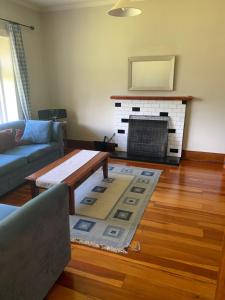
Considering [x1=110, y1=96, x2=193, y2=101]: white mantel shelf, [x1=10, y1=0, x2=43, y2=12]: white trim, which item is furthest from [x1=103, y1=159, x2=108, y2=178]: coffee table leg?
[x1=10, y1=0, x2=43, y2=12]: white trim

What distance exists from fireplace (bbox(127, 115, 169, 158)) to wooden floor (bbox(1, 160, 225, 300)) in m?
1.44

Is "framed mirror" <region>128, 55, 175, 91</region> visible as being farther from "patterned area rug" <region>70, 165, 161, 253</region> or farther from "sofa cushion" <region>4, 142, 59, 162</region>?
"sofa cushion" <region>4, 142, 59, 162</region>

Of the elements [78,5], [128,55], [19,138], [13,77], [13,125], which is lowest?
[19,138]

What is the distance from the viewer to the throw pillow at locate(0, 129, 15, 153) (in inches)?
124

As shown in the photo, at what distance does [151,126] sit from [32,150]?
204 cm

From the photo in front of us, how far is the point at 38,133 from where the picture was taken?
11.5ft

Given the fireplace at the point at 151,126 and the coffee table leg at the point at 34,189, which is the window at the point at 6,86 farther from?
the coffee table leg at the point at 34,189

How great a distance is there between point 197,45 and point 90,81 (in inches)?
76.1

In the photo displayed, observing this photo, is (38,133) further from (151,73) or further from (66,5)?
(66,5)

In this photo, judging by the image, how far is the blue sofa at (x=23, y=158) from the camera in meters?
2.71

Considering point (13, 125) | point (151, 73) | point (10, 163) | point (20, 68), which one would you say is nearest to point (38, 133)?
point (13, 125)

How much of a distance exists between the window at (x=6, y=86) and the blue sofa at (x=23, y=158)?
0.49 meters

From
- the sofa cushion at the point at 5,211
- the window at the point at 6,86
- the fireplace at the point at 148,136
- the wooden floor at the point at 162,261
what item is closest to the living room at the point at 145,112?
the wooden floor at the point at 162,261

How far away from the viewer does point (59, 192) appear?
150cm
